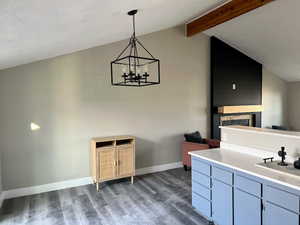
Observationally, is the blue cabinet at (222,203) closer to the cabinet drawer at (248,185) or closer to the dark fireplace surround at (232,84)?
the cabinet drawer at (248,185)

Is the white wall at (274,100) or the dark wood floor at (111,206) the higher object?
the white wall at (274,100)

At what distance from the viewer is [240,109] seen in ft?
20.7

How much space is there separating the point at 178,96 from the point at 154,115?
31.3 inches

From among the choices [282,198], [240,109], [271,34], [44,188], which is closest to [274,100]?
[240,109]

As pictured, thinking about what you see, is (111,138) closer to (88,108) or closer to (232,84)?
(88,108)

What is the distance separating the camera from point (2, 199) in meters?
3.81

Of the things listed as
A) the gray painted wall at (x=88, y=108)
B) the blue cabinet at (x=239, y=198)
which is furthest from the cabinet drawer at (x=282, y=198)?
the gray painted wall at (x=88, y=108)

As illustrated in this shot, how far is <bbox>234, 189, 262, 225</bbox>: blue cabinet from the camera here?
2235 mm

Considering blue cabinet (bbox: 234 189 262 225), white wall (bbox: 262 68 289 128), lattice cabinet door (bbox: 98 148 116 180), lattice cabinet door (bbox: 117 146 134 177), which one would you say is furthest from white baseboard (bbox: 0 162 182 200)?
white wall (bbox: 262 68 289 128)

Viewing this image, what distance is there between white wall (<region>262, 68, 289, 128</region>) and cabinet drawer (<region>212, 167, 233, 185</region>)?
16.3 ft

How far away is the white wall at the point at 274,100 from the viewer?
700cm

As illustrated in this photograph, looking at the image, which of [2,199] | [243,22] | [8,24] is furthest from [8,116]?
[243,22]

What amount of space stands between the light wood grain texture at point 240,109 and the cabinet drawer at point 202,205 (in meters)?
3.29

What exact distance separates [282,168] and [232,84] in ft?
14.0
